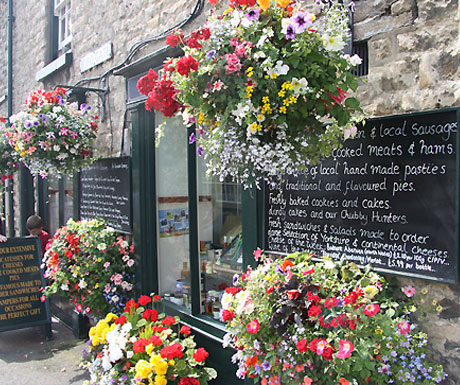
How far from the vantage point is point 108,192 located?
529 cm

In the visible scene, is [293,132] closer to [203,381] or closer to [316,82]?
[316,82]

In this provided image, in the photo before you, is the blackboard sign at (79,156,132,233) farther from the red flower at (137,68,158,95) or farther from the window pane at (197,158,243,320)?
the red flower at (137,68,158,95)

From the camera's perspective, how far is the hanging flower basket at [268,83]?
2.15 m

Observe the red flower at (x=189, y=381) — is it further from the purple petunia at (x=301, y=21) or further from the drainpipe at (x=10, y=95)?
the drainpipe at (x=10, y=95)

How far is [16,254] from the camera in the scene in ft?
18.8

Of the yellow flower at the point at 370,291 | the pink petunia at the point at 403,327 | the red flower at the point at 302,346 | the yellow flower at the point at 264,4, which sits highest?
the yellow flower at the point at 264,4

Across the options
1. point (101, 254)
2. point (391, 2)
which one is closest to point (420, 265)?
point (391, 2)

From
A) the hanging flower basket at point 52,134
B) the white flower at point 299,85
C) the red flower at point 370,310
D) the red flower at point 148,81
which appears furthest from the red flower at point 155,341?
the hanging flower basket at point 52,134

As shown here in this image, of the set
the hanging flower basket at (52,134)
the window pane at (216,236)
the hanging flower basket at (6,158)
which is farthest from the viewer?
the hanging flower basket at (6,158)

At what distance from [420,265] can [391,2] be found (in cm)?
151

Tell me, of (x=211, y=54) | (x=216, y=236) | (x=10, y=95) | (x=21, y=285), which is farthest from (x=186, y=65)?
(x=10, y=95)

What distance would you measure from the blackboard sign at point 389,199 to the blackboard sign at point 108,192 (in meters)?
2.47

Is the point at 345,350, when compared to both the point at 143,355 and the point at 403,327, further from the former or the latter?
the point at 143,355

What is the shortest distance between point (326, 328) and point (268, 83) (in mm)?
1282
